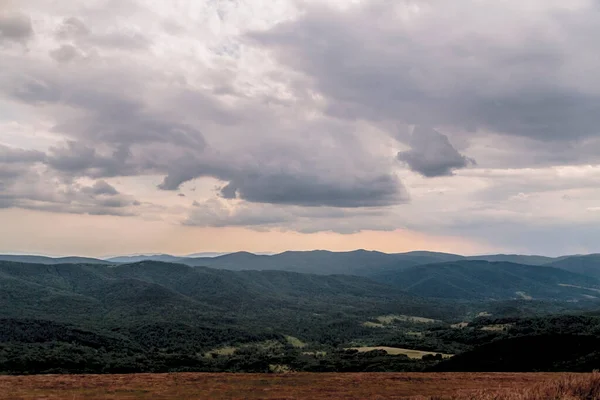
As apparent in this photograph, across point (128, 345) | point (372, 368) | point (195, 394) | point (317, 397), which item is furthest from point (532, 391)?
point (128, 345)

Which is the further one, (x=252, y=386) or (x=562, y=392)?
(x=252, y=386)

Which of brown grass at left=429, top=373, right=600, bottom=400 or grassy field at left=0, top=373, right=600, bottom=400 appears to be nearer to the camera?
brown grass at left=429, top=373, right=600, bottom=400

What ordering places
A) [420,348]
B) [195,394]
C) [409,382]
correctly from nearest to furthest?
1. [195,394]
2. [409,382]
3. [420,348]

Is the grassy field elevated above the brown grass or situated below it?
below

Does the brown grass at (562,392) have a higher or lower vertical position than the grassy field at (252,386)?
higher

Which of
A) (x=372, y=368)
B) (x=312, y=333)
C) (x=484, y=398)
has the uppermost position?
(x=484, y=398)

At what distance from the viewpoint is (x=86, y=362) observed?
8588 cm

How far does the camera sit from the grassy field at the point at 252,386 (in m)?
32.5

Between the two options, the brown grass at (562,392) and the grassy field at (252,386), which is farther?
the grassy field at (252,386)

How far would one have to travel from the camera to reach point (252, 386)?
37969 millimetres

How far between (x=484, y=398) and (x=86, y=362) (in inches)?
3232

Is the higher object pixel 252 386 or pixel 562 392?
pixel 562 392

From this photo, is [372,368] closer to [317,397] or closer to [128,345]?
[317,397]

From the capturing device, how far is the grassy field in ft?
107
